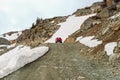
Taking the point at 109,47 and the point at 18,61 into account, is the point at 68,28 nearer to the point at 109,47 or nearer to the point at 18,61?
the point at 109,47

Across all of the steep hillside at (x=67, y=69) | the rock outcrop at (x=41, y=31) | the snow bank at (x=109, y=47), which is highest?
the rock outcrop at (x=41, y=31)

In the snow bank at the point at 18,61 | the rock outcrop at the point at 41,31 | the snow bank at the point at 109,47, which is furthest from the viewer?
the rock outcrop at the point at 41,31

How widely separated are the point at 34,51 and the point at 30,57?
101 inches

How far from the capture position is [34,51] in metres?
36.2

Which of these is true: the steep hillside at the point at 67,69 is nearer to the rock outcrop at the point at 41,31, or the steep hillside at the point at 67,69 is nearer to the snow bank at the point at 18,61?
the snow bank at the point at 18,61

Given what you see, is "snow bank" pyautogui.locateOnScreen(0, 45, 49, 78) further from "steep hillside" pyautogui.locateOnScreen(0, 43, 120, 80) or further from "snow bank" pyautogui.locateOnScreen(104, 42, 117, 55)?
"snow bank" pyautogui.locateOnScreen(104, 42, 117, 55)

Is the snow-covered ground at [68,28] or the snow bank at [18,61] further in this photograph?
the snow-covered ground at [68,28]

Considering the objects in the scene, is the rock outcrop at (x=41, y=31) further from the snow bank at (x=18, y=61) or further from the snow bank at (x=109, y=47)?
the snow bank at (x=109, y=47)

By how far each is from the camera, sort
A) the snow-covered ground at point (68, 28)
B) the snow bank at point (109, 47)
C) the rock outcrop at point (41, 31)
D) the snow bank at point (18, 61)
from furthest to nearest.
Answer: the rock outcrop at point (41, 31) → the snow-covered ground at point (68, 28) → the snow bank at point (109, 47) → the snow bank at point (18, 61)

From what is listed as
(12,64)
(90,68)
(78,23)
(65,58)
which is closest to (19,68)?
(12,64)

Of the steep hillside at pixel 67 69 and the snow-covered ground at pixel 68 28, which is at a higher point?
the snow-covered ground at pixel 68 28

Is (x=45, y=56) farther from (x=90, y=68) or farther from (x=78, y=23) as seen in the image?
(x=78, y=23)

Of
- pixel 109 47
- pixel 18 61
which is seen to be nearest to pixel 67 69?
pixel 18 61

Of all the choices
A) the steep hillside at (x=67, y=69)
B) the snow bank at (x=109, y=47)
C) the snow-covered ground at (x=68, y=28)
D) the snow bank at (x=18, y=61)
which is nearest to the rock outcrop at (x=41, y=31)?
the snow-covered ground at (x=68, y=28)
